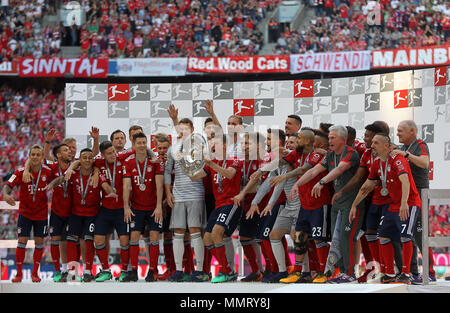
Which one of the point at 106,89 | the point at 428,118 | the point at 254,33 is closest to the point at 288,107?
the point at 428,118

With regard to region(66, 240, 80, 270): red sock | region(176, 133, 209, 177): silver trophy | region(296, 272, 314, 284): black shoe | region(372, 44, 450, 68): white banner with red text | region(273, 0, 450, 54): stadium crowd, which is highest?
region(273, 0, 450, 54): stadium crowd

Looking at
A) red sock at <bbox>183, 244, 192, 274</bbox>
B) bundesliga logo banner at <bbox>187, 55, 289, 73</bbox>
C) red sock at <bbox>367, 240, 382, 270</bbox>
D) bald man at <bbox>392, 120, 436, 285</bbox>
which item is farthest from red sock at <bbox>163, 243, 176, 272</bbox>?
bundesliga logo banner at <bbox>187, 55, 289, 73</bbox>

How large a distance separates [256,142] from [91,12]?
69.2 ft

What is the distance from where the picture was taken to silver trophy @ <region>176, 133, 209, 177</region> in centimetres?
852

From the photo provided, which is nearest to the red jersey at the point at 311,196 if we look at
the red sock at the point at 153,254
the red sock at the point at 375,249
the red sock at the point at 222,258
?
the red sock at the point at 375,249

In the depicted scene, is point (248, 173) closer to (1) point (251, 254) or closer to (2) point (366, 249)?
(1) point (251, 254)

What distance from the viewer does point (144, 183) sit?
8734 millimetres

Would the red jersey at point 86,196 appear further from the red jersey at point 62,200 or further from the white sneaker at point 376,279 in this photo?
the white sneaker at point 376,279

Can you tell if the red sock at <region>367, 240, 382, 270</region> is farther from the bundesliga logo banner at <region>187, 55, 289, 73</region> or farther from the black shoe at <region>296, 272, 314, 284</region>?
the bundesliga logo banner at <region>187, 55, 289, 73</region>

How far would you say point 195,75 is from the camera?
2525 centimetres

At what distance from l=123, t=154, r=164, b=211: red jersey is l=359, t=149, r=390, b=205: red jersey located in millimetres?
2408

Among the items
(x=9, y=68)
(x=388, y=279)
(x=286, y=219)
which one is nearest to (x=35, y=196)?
(x=286, y=219)

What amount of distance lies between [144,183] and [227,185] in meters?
1.10

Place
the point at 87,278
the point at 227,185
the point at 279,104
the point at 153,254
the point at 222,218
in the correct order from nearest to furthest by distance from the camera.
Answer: the point at 222,218 → the point at 227,185 → the point at 153,254 → the point at 87,278 → the point at 279,104
